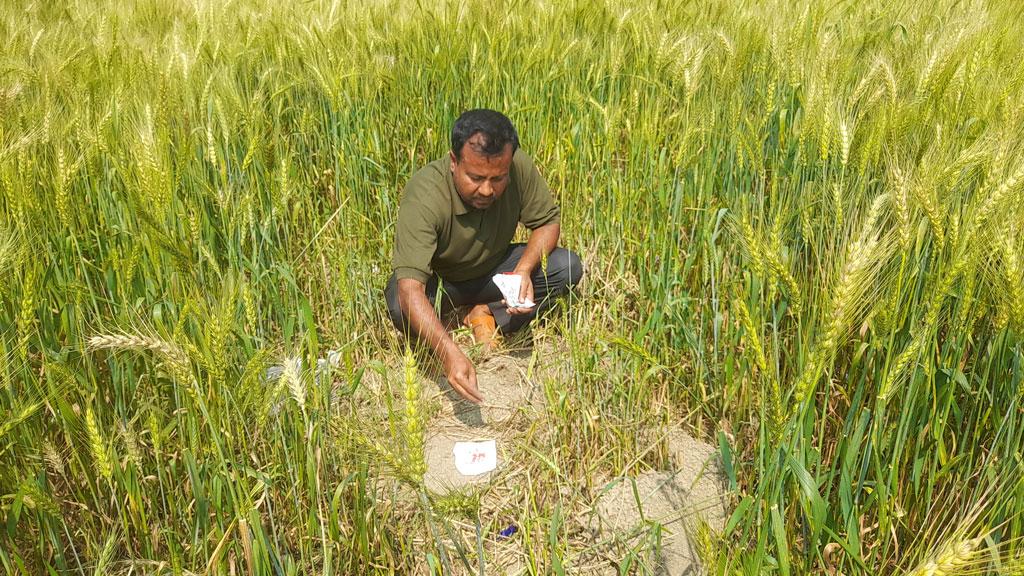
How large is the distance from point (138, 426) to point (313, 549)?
517 mm

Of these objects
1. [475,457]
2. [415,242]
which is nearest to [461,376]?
[475,457]

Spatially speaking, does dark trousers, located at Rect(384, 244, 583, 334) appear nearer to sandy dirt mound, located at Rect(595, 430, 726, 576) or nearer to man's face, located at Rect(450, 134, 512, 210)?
man's face, located at Rect(450, 134, 512, 210)

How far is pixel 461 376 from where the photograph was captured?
2100mm

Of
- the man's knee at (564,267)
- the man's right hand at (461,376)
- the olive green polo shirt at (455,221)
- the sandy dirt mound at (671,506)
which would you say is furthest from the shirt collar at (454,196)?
the sandy dirt mound at (671,506)

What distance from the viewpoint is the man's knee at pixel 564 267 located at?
278 centimetres

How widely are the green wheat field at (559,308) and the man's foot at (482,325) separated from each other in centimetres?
24

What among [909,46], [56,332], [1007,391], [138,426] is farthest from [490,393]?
[909,46]

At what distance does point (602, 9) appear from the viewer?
12.3 ft

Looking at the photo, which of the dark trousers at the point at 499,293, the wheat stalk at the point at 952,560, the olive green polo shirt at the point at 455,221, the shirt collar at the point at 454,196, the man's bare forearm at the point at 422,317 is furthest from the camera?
the dark trousers at the point at 499,293

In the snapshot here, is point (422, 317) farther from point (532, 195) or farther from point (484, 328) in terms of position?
point (532, 195)

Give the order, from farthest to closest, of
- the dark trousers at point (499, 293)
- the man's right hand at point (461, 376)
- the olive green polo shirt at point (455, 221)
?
the dark trousers at point (499, 293), the olive green polo shirt at point (455, 221), the man's right hand at point (461, 376)

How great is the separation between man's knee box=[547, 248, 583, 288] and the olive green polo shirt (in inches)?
5.3

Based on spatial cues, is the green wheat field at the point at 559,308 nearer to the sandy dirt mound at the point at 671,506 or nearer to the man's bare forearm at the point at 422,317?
the sandy dirt mound at the point at 671,506

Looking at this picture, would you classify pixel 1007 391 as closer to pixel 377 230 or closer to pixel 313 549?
pixel 313 549
